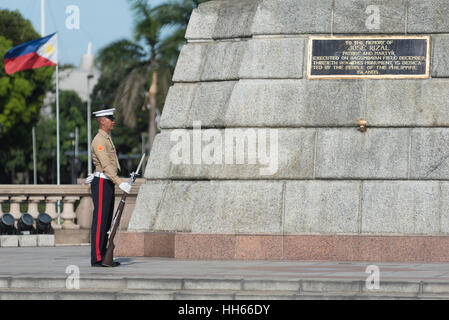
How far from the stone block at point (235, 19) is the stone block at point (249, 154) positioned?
65.3 inches

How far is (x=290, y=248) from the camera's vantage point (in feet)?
46.5

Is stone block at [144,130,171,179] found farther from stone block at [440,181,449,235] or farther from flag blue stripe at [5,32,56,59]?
flag blue stripe at [5,32,56,59]

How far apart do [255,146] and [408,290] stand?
5.08 metres

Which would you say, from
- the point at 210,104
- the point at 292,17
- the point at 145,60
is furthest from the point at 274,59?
the point at 145,60

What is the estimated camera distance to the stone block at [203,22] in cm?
1584

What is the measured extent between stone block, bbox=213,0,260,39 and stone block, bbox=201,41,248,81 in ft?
0.49

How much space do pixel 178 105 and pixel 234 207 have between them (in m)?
2.14

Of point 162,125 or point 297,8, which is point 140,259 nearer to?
point 162,125

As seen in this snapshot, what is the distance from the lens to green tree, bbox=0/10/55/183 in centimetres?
6494

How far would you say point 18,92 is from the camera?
65375 millimetres

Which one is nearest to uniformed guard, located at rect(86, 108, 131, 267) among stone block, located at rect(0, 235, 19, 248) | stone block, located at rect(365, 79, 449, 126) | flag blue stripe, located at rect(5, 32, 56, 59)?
stone block, located at rect(365, 79, 449, 126)
